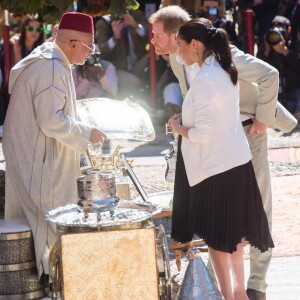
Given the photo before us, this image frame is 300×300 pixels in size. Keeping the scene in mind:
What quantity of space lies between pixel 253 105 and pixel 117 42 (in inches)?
348

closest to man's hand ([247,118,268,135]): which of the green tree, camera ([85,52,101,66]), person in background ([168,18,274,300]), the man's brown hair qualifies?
person in background ([168,18,274,300])

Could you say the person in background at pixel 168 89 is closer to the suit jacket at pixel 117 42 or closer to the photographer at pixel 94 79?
the suit jacket at pixel 117 42

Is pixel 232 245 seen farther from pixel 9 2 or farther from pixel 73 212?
pixel 9 2

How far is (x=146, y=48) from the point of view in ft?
50.5

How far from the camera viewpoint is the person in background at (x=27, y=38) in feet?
46.4

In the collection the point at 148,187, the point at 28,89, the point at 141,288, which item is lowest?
the point at 148,187

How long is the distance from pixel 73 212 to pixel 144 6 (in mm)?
10715

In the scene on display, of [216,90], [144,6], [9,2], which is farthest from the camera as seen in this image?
[144,6]

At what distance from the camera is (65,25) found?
6.62m

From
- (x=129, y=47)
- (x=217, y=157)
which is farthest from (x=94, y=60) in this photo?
(x=217, y=157)

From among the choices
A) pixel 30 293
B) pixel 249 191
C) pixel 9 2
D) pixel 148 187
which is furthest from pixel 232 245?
pixel 148 187

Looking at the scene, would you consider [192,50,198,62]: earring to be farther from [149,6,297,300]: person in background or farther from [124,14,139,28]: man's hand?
[124,14,139,28]: man's hand

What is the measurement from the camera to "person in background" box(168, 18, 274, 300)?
19.2ft

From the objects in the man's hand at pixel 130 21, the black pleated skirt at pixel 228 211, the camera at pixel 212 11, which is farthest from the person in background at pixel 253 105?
the man's hand at pixel 130 21
